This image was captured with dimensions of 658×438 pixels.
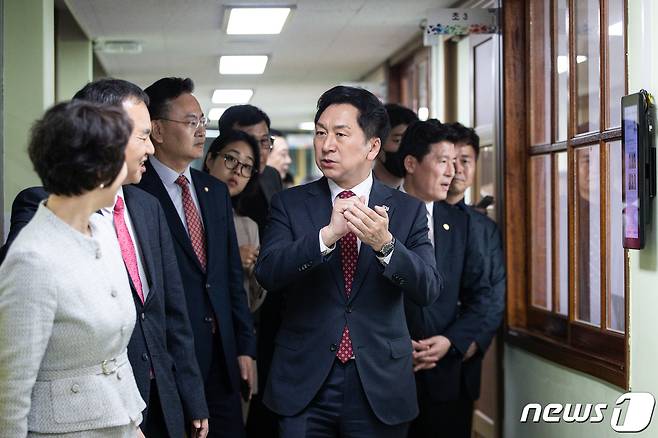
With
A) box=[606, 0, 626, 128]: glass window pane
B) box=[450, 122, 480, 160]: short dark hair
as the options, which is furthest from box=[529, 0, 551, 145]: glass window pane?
box=[606, 0, 626, 128]: glass window pane

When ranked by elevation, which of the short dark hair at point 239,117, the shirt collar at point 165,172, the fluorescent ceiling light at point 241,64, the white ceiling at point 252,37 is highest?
the white ceiling at point 252,37

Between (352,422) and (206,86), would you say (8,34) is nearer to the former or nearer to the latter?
(206,86)

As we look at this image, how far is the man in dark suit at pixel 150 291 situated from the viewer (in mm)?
2432

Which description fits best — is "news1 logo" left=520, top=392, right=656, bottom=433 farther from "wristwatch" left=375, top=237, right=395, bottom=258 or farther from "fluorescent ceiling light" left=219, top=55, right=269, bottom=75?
"fluorescent ceiling light" left=219, top=55, right=269, bottom=75

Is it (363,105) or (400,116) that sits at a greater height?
(400,116)

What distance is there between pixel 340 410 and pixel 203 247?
2.78 ft

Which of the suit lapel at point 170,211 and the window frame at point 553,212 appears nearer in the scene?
the suit lapel at point 170,211

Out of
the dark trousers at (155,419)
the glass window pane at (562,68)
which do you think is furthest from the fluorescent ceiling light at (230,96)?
the dark trousers at (155,419)

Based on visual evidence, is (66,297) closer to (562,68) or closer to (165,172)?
(165,172)

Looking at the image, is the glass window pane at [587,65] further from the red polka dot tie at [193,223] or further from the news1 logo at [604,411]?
the red polka dot tie at [193,223]

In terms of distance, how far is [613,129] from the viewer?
10.7ft

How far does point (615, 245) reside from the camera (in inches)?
130

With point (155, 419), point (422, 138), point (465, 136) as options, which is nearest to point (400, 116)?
point (465, 136)

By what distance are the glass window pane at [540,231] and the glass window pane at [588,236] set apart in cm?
34
